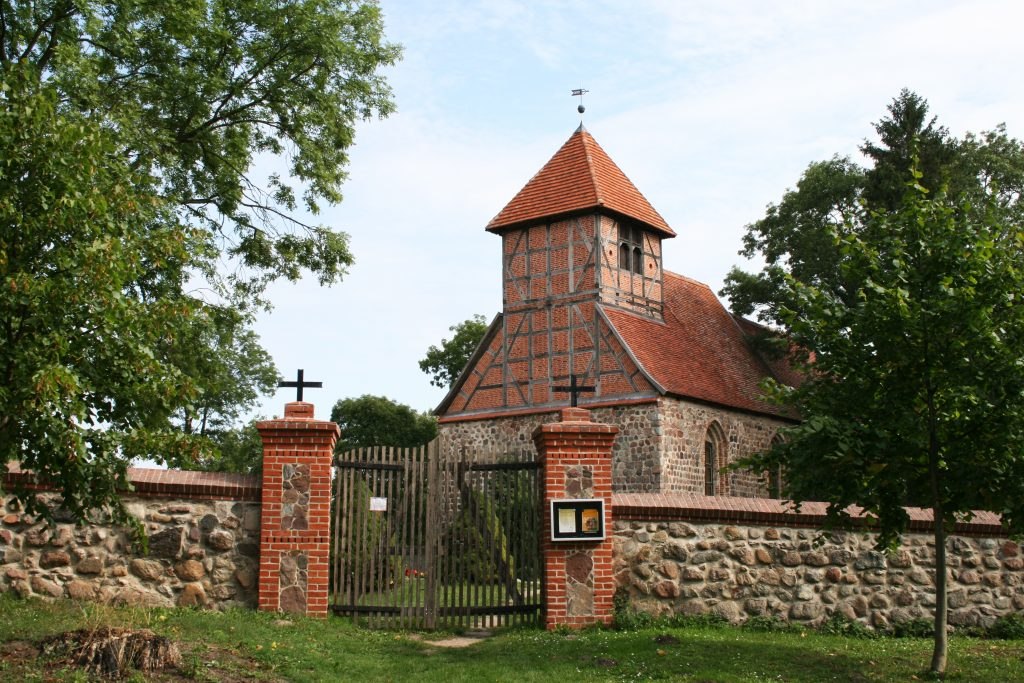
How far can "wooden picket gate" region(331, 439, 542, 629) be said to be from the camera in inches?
443

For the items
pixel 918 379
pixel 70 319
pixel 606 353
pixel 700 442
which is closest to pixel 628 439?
pixel 700 442

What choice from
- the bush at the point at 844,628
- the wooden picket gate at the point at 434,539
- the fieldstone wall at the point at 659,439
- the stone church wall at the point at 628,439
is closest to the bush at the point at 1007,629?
the bush at the point at 844,628

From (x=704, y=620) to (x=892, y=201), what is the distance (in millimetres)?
18594

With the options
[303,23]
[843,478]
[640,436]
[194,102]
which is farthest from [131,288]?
[640,436]

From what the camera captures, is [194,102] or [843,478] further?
[194,102]

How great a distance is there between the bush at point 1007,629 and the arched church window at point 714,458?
15714 mm

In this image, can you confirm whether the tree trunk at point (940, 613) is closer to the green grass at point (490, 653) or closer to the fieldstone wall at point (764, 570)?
the green grass at point (490, 653)

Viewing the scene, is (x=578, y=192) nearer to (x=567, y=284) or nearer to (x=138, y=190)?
(x=567, y=284)

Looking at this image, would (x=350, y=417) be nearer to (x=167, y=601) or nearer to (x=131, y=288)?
(x=131, y=288)

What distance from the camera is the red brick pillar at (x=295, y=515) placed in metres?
10.8

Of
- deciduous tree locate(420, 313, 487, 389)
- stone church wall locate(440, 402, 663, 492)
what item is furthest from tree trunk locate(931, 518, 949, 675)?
deciduous tree locate(420, 313, 487, 389)

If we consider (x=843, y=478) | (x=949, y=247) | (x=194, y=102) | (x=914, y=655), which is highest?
(x=194, y=102)

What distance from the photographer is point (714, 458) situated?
1129 inches

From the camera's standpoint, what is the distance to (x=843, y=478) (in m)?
9.69
